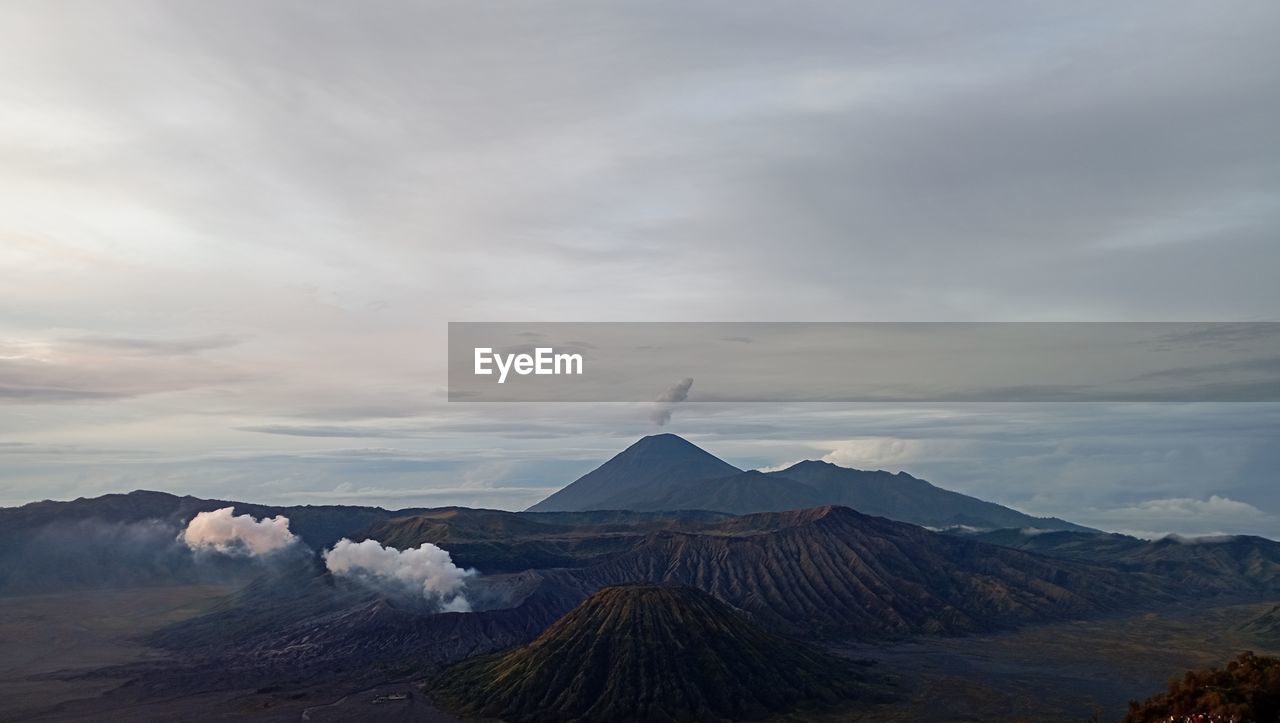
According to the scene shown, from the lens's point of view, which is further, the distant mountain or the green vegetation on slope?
the distant mountain

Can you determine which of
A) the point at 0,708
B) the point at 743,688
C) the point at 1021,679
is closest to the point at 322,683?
the point at 0,708

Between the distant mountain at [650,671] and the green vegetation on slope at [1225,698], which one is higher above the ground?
the green vegetation on slope at [1225,698]

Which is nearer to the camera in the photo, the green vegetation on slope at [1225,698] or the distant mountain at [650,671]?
the green vegetation on slope at [1225,698]

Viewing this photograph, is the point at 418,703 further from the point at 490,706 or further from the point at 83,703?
the point at 83,703

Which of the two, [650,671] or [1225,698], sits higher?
[1225,698]

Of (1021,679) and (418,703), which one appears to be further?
(1021,679)

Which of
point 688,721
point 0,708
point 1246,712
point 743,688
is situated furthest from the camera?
point 0,708

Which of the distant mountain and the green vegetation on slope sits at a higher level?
the green vegetation on slope

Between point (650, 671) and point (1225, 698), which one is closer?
point (1225, 698)
